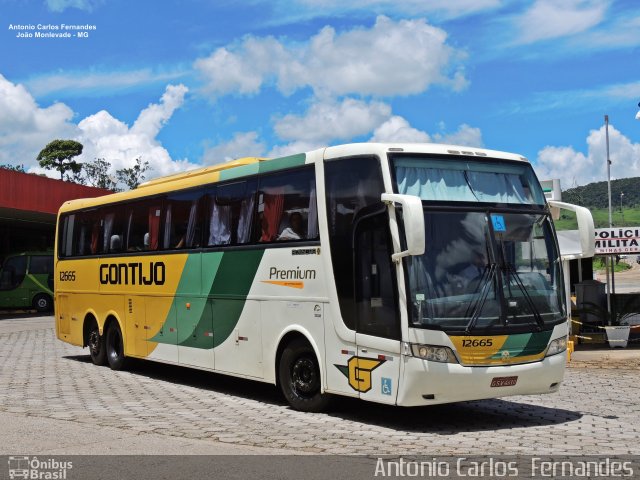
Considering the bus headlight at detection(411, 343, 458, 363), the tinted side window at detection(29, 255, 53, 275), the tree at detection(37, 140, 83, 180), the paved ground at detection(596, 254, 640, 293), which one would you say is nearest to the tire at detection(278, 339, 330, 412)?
the bus headlight at detection(411, 343, 458, 363)

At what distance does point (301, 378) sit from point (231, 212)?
9.66 feet

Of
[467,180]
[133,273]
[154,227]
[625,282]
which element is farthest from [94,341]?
[625,282]

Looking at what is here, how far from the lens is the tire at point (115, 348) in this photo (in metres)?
16.4

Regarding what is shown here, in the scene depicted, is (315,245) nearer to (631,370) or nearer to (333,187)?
(333,187)

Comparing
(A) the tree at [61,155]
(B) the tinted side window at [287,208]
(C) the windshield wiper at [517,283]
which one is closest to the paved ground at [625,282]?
(B) the tinted side window at [287,208]

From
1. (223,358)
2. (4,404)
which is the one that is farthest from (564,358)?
(4,404)

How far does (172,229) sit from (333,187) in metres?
4.63

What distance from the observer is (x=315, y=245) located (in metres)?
10.7

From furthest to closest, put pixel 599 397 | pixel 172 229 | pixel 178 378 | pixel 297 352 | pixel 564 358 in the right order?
1. pixel 178 378
2. pixel 172 229
3. pixel 599 397
4. pixel 297 352
5. pixel 564 358

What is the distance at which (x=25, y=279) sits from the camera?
1523 inches

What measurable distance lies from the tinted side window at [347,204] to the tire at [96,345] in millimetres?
8187

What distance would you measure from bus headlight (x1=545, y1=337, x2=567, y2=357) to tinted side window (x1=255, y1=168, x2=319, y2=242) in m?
3.10

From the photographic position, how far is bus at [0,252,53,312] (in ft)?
126

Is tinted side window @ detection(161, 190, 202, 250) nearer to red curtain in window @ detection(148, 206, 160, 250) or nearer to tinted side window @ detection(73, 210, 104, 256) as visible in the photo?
red curtain in window @ detection(148, 206, 160, 250)
